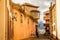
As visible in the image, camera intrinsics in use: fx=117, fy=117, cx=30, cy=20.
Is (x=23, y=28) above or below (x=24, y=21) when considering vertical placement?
below

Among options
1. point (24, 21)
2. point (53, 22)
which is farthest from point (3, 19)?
point (53, 22)

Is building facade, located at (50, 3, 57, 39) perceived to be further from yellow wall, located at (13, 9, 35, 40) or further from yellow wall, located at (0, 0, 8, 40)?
yellow wall, located at (0, 0, 8, 40)

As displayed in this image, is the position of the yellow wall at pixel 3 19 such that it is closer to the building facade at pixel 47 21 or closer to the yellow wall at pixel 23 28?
the yellow wall at pixel 23 28

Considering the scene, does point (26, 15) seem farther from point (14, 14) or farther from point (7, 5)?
point (7, 5)

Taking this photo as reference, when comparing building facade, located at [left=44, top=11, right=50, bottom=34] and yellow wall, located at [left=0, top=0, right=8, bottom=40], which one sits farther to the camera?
building facade, located at [left=44, top=11, right=50, bottom=34]

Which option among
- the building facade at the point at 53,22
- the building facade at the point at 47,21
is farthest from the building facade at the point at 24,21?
the building facade at the point at 53,22

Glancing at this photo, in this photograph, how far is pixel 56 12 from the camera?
2.69 m

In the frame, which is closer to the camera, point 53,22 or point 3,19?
point 3,19

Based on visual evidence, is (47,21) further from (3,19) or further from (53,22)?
(3,19)

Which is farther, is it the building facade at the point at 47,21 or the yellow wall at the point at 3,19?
the building facade at the point at 47,21

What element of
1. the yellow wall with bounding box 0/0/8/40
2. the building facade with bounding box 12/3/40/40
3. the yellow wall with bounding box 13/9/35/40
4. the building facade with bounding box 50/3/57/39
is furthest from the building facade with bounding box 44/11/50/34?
the yellow wall with bounding box 0/0/8/40

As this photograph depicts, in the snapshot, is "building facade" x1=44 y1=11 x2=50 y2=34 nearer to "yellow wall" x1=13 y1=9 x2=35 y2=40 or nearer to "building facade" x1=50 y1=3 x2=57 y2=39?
"building facade" x1=50 y1=3 x2=57 y2=39

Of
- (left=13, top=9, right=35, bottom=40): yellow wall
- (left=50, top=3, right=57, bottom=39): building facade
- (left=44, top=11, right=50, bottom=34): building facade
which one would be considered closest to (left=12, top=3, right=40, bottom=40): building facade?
(left=13, top=9, right=35, bottom=40): yellow wall

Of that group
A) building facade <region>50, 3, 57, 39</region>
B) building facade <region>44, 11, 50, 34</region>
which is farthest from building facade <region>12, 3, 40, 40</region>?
building facade <region>50, 3, 57, 39</region>
